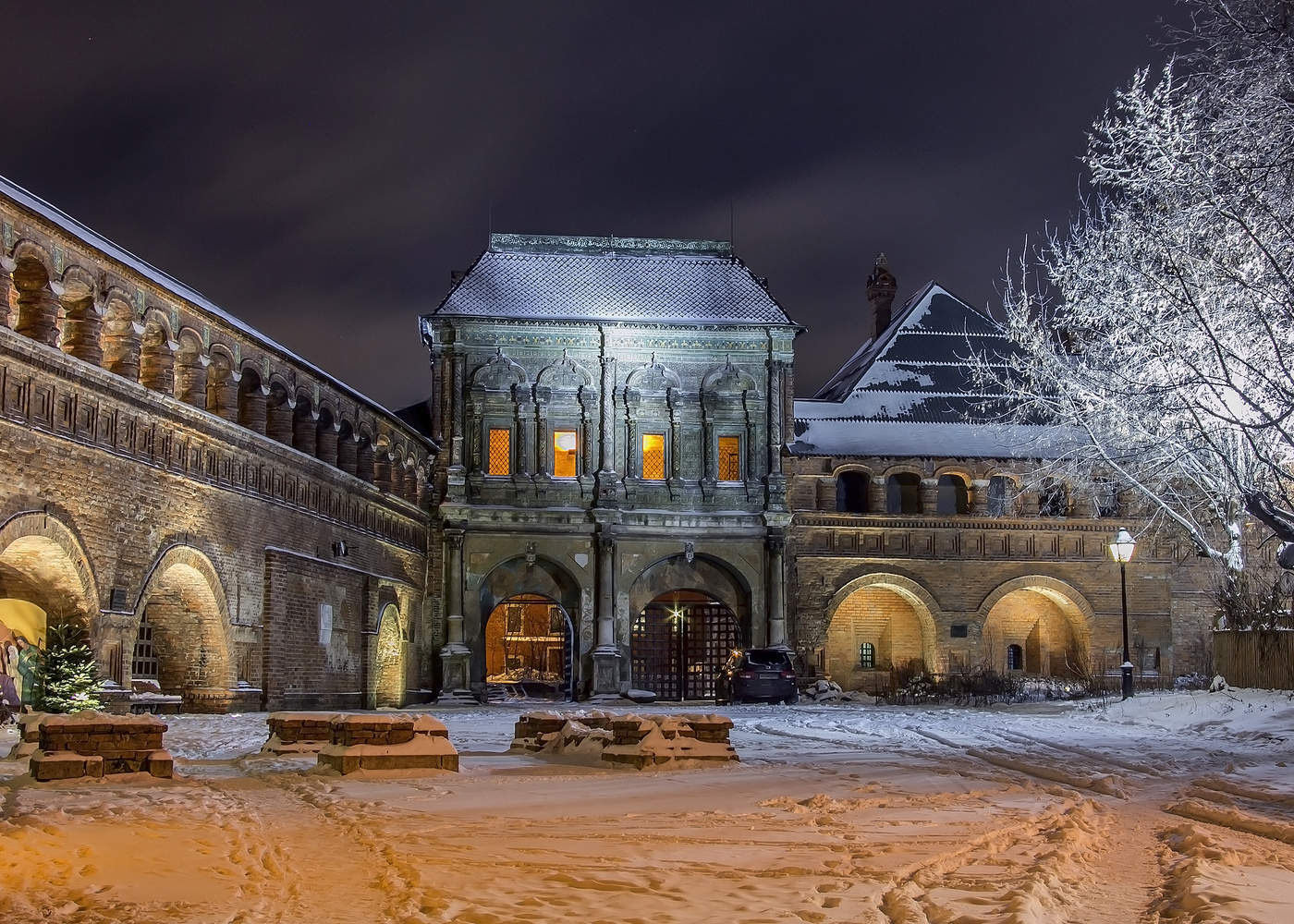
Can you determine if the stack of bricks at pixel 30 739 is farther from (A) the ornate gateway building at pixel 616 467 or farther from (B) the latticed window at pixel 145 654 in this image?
(A) the ornate gateway building at pixel 616 467

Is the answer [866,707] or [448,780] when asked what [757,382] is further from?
[448,780]

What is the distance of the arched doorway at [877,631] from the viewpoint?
36.2 metres

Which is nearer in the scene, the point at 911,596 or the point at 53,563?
the point at 53,563

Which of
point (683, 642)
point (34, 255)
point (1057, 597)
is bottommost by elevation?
point (683, 642)

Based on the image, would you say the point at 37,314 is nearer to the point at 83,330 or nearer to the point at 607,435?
the point at 83,330

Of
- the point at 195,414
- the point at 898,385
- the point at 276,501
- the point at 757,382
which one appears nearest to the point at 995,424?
the point at 898,385

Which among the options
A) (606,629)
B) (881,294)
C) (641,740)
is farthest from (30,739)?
(881,294)

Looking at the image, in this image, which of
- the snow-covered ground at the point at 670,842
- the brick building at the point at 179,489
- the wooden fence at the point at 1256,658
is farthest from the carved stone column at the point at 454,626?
the snow-covered ground at the point at 670,842

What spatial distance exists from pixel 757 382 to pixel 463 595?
940 cm

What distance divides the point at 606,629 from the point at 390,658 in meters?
5.61

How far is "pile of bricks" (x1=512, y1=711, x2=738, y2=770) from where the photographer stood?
13.2 m

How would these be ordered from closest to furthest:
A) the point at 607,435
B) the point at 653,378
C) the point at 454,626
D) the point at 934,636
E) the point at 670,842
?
the point at 670,842 < the point at 454,626 < the point at 607,435 < the point at 653,378 < the point at 934,636

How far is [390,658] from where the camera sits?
31.5 m

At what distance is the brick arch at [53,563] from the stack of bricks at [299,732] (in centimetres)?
497
